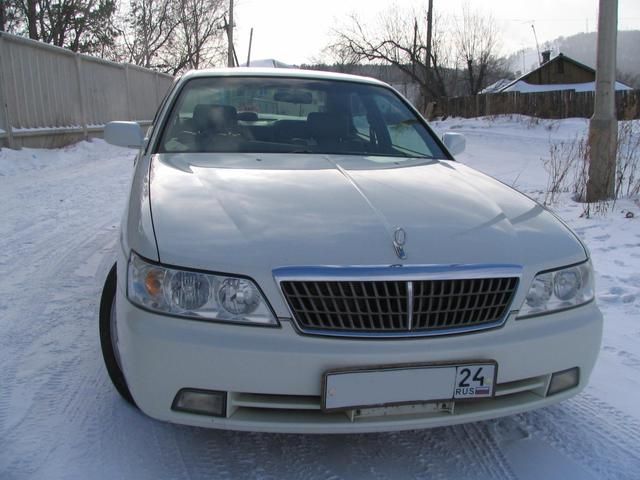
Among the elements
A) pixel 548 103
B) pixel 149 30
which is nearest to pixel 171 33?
pixel 149 30

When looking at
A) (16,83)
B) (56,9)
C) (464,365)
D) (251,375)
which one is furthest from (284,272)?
(56,9)

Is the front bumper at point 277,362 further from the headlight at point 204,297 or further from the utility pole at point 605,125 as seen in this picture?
the utility pole at point 605,125

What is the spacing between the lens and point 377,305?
6.35ft

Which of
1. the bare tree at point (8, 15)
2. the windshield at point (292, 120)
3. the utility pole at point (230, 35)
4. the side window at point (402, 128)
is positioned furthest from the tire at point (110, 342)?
the utility pole at point (230, 35)

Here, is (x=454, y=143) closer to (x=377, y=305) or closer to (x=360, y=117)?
(x=360, y=117)

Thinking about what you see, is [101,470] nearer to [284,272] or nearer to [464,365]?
[284,272]

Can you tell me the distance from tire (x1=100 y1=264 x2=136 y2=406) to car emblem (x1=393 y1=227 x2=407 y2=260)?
116 cm

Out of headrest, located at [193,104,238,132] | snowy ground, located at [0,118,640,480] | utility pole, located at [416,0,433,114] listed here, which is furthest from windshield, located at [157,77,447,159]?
utility pole, located at [416,0,433,114]

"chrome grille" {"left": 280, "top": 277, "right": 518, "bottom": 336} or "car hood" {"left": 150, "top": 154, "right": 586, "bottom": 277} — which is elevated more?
"car hood" {"left": 150, "top": 154, "right": 586, "bottom": 277}

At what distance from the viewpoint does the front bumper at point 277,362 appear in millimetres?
1878

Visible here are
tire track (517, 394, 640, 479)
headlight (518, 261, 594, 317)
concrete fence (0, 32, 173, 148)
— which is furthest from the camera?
concrete fence (0, 32, 173, 148)

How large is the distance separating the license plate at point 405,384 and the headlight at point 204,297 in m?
0.29

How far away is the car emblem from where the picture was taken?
6.60 feet

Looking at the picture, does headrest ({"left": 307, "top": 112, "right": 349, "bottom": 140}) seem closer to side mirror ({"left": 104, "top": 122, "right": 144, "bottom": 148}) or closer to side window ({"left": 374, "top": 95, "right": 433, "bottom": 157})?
side window ({"left": 374, "top": 95, "right": 433, "bottom": 157})
